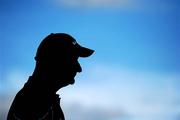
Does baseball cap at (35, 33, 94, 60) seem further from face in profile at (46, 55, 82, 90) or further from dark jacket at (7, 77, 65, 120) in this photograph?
dark jacket at (7, 77, 65, 120)

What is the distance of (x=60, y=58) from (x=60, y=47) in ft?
0.60

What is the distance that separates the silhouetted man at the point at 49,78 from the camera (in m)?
4.57

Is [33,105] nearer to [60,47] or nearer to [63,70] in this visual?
[63,70]

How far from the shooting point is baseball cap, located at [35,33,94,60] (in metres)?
4.89

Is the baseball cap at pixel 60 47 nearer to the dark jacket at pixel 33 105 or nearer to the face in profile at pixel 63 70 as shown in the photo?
the face in profile at pixel 63 70

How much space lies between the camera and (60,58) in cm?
499

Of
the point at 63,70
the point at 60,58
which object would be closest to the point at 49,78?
the point at 63,70

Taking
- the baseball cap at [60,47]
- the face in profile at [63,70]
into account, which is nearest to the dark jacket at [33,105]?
the face in profile at [63,70]

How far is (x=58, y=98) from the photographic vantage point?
16.0 feet

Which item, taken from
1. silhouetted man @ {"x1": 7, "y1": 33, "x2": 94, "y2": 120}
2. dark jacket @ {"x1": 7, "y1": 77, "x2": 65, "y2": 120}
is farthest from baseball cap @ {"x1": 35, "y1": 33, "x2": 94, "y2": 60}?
dark jacket @ {"x1": 7, "y1": 77, "x2": 65, "y2": 120}

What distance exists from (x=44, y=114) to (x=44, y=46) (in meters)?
1.10

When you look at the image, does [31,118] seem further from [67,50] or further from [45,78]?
[67,50]

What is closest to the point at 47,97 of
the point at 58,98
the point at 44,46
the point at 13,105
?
the point at 58,98

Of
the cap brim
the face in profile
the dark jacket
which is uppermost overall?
the cap brim
